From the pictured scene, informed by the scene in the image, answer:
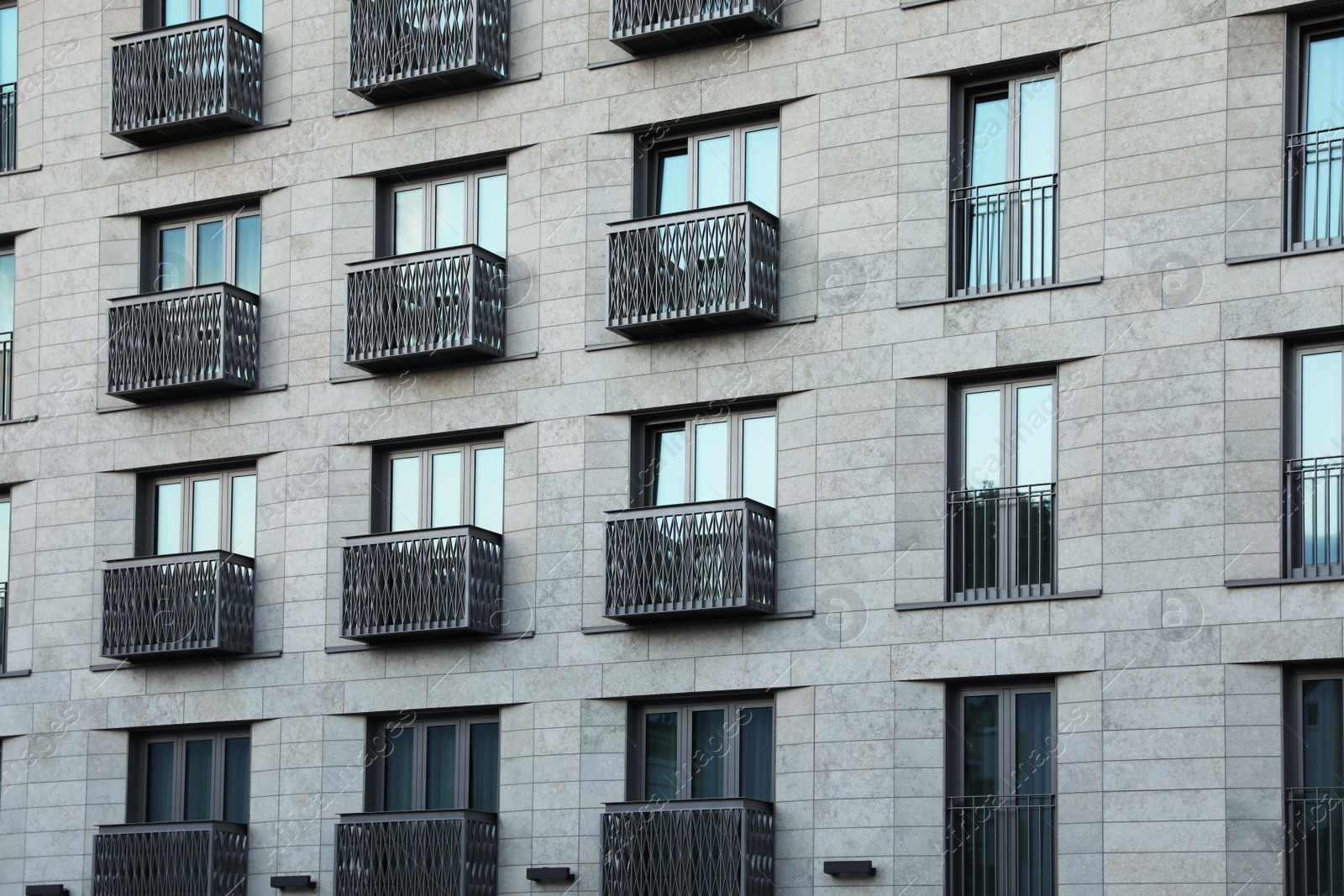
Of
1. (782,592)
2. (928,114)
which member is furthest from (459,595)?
(928,114)

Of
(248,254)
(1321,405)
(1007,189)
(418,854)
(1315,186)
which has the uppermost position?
(1007,189)

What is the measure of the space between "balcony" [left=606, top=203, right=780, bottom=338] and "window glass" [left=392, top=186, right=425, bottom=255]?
4.22 metres

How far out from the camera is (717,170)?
36.1 meters

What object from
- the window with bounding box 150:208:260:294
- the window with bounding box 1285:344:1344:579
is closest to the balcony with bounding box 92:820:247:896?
the window with bounding box 150:208:260:294

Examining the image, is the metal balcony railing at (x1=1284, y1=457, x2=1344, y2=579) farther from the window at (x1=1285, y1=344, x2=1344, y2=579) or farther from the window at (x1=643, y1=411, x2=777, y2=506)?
the window at (x1=643, y1=411, x2=777, y2=506)

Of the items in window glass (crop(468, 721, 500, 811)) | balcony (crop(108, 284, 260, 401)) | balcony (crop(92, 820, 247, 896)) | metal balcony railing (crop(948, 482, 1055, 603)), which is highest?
balcony (crop(108, 284, 260, 401))

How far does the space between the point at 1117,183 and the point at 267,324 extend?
45.8 feet

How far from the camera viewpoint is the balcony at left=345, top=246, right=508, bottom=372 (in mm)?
35781

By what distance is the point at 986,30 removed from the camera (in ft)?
110

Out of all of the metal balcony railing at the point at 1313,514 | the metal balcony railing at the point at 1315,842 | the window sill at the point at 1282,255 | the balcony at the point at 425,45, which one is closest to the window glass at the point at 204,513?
the balcony at the point at 425,45

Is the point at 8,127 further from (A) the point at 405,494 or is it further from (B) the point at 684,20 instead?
(B) the point at 684,20

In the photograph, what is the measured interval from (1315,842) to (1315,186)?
8.53m

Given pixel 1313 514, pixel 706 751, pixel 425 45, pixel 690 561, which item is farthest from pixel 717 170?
pixel 1313 514

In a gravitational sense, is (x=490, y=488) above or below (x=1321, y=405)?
below
